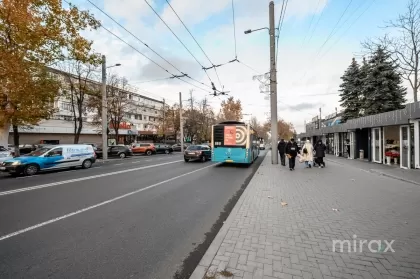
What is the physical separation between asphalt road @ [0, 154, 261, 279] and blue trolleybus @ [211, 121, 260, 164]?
24.1 feet

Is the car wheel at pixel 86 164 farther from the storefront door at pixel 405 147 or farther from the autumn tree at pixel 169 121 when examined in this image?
the autumn tree at pixel 169 121

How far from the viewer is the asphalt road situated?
10.3 feet

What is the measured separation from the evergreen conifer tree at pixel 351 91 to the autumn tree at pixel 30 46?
3156cm

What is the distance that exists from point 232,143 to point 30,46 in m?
14.1

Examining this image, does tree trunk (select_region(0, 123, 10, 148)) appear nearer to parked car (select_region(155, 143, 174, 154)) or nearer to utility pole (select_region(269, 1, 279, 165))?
parked car (select_region(155, 143, 174, 154))

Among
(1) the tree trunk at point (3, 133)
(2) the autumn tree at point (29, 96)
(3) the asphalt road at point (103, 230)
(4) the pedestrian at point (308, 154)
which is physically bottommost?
(3) the asphalt road at point (103, 230)

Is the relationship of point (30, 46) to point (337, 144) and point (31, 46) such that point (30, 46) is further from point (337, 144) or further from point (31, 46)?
point (337, 144)

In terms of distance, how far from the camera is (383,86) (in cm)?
2580

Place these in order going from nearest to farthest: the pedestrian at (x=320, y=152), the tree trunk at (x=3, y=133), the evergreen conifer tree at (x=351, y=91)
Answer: the pedestrian at (x=320, y=152)
the tree trunk at (x=3, y=133)
the evergreen conifer tree at (x=351, y=91)

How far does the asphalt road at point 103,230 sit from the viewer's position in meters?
3.14

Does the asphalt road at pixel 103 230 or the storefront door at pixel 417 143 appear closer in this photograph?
the asphalt road at pixel 103 230

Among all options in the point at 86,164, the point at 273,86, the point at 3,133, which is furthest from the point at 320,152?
the point at 3,133

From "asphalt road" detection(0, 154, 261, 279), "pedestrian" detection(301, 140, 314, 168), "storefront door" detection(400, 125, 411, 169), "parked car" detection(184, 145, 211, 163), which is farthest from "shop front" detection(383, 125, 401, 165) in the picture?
"parked car" detection(184, 145, 211, 163)

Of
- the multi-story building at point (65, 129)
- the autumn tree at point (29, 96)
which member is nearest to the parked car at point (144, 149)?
the multi-story building at point (65, 129)
